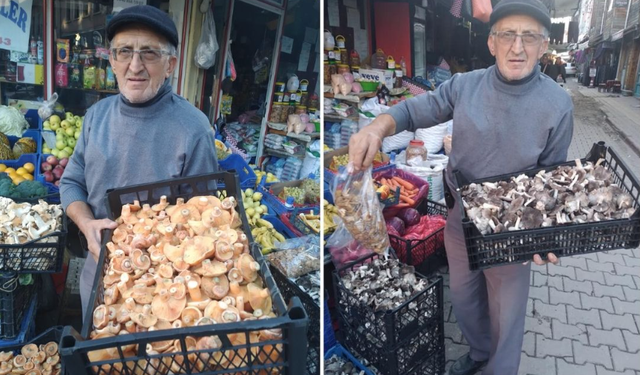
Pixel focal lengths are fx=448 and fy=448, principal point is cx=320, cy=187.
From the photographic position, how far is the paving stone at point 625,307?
3897 mm

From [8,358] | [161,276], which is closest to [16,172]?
[8,358]

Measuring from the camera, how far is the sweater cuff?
2.60m

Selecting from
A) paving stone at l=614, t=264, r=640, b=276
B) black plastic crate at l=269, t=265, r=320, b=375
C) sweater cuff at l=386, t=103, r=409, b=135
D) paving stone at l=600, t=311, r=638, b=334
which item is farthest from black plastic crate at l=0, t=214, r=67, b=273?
paving stone at l=614, t=264, r=640, b=276

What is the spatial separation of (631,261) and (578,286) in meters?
0.97

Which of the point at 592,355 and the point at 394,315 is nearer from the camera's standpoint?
the point at 394,315

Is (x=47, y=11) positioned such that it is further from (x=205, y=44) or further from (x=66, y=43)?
(x=205, y=44)

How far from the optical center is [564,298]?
13.6ft

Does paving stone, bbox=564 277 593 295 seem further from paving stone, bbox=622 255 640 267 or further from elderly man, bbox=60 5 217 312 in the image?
elderly man, bbox=60 5 217 312

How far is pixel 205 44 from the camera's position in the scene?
5.75 m

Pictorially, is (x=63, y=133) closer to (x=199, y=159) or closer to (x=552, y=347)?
(x=199, y=159)

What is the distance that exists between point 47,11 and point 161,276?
4914mm

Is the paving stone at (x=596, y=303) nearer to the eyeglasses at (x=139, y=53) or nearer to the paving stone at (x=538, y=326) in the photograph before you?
the paving stone at (x=538, y=326)

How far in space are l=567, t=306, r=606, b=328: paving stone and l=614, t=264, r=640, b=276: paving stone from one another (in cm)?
96

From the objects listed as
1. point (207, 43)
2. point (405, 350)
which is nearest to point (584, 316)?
point (405, 350)
